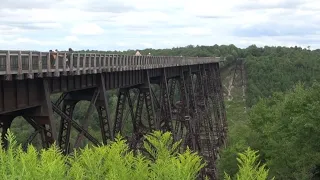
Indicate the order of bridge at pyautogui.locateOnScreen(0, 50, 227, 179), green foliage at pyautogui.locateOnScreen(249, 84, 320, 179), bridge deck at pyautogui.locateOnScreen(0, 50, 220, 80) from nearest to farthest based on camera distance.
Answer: bridge deck at pyautogui.locateOnScreen(0, 50, 220, 80) < bridge at pyautogui.locateOnScreen(0, 50, 227, 179) < green foliage at pyautogui.locateOnScreen(249, 84, 320, 179)

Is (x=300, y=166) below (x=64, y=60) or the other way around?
below

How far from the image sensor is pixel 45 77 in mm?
14648

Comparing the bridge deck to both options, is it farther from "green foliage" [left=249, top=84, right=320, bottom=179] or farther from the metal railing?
"green foliage" [left=249, top=84, right=320, bottom=179]

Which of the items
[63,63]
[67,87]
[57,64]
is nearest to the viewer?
[57,64]

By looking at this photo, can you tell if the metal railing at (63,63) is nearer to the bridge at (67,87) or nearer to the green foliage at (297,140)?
the bridge at (67,87)

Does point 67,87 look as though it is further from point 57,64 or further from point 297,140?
point 297,140

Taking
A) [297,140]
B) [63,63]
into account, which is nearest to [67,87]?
[63,63]

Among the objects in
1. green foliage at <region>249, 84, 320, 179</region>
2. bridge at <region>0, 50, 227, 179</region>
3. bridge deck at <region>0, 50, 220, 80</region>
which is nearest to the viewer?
bridge deck at <region>0, 50, 220, 80</region>

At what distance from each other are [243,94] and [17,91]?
93401 mm

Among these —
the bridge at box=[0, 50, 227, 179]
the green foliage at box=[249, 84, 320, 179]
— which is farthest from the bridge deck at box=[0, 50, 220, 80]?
the green foliage at box=[249, 84, 320, 179]

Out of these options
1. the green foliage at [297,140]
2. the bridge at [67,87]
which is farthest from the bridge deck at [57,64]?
the green foliage at [297,140]

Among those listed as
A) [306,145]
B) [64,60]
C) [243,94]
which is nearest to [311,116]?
[306,145]

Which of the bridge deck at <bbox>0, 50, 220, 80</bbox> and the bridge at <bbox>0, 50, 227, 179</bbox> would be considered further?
the bridge at <bbox>0, 50, 227, 179</bbox>

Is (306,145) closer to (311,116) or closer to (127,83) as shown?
(311,116)
